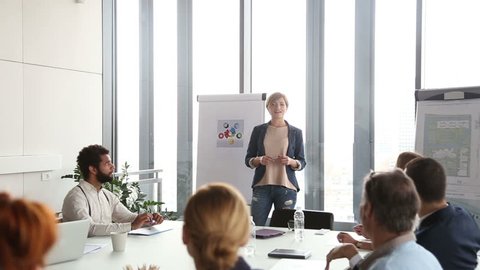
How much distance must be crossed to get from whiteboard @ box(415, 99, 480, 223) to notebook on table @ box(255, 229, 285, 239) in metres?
1.74

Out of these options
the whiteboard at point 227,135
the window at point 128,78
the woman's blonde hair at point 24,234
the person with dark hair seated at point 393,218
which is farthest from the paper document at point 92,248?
the window at point 128,78

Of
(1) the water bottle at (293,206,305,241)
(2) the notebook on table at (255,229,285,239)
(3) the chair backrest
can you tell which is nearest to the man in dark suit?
(1) the water bottle at (293,206,305,241)

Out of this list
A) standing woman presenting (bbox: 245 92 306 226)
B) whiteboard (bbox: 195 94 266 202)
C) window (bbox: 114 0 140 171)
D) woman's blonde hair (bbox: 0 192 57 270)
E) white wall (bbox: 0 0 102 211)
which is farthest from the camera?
window (bbox: 114 0 140 171)

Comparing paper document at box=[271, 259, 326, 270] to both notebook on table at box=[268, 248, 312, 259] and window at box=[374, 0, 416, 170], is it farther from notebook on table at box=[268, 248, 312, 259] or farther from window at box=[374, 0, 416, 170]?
window at box=[374, 0, 416, 170]

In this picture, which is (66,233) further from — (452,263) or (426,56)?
(426,56)

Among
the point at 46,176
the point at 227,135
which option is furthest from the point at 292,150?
the point at 46,176

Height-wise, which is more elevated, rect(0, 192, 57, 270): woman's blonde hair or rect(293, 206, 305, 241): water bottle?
rect(0, 192, 57, 270): woman's blonde hair

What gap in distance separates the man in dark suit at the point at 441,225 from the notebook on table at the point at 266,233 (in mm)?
1195

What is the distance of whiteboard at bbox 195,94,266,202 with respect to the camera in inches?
227

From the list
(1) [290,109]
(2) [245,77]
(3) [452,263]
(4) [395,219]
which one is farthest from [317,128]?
(4) [395,219]

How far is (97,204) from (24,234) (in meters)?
2.86

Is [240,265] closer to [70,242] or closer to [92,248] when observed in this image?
[70,242]

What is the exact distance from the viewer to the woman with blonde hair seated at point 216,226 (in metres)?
1.56

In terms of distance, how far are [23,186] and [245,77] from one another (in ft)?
9.11
